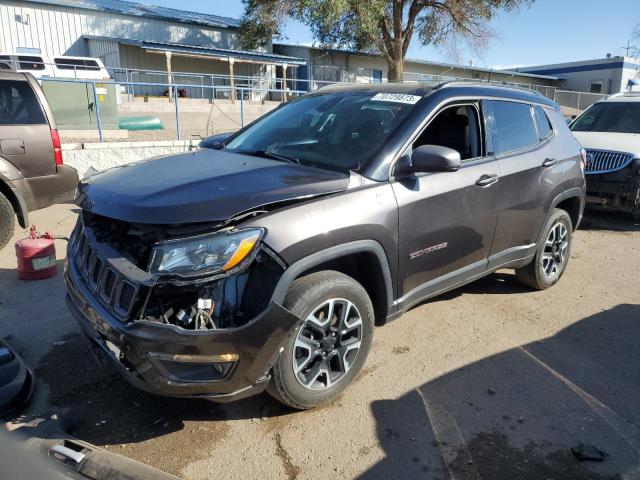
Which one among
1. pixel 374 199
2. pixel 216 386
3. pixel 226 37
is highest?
pixel 226 37

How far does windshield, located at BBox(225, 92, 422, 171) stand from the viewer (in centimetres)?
330

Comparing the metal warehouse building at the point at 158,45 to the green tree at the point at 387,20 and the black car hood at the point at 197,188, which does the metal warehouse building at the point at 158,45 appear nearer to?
the green tree at the point at 387,20

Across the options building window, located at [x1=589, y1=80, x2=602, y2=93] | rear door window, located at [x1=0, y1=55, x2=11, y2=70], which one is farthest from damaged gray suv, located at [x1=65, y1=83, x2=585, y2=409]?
building window, located at [x1=589, y1=80, x2=602, y2=93]

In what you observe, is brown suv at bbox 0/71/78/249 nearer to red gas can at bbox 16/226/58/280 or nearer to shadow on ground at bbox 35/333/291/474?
red gas can at bbox 16/226/58/280

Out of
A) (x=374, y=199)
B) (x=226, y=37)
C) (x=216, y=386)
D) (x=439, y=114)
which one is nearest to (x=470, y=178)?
(x=439, y=114)

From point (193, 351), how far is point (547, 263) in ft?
12.3

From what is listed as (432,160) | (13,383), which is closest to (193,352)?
(13,383)

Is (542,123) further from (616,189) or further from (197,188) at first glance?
(616,189)

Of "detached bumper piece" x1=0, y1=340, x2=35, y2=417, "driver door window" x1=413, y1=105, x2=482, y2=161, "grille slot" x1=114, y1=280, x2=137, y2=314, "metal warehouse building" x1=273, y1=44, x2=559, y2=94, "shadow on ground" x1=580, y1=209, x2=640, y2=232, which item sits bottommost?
"shadow on ground" x1=580, y1=209, x2=640, y2=232

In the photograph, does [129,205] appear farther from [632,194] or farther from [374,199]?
[632,194]

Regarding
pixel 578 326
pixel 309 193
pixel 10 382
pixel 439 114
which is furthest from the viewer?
pixel 578 326

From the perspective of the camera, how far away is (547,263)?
16.0ft

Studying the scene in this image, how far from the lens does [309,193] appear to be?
2.71 m

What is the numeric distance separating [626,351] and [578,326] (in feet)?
1.47
